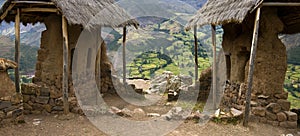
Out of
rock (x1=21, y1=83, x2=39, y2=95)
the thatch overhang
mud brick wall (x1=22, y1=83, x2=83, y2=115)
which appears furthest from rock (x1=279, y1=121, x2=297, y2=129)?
rock (x1=21, y1=83, x2=39, y2=95)

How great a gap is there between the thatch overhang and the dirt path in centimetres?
294

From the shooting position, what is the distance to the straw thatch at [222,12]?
8.15 m

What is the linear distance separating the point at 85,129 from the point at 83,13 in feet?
11.8

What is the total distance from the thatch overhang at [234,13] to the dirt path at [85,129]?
2.94 m

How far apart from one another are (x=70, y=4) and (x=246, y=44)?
224 inches

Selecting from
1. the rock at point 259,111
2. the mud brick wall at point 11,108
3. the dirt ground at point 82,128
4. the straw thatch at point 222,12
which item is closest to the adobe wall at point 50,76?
the dirt ground at point 82,128

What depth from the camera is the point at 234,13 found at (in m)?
8.51

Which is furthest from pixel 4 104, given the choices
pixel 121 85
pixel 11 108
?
pixel 121 85

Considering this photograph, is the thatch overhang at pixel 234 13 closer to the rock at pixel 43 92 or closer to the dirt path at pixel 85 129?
the dirt path at pixel 85 129

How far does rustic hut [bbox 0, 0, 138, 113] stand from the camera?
348 inches

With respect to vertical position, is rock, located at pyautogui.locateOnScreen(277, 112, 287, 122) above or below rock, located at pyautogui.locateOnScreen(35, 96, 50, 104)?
below

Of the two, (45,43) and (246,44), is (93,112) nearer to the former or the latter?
(45,43)

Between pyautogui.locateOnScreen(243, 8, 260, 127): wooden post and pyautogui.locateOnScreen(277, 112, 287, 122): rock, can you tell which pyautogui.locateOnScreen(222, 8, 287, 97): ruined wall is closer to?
pyautogui.locateOnScreen(277, 112, 287, 122): rock

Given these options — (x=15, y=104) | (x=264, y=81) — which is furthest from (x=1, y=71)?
(x=264, y=81)
